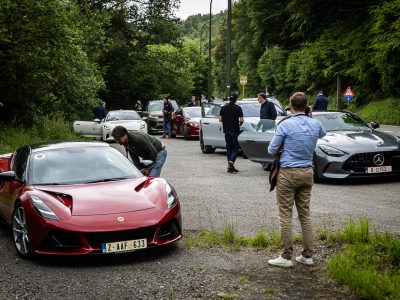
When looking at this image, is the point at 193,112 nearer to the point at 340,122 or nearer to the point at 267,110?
the point at 267,110

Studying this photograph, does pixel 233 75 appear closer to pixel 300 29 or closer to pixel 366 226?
pixel 300 29

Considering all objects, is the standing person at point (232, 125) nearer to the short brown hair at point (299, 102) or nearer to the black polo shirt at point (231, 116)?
the black polo shirt at point (231, 116)

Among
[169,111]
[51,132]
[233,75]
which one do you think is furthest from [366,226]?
[233,75]

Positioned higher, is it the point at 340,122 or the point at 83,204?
the point at 340,122

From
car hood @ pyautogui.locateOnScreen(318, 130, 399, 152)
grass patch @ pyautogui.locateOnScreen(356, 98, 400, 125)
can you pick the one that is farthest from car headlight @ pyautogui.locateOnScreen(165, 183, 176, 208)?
grass patch @ pyautogui.locateOnScreen(356, 98, 400, 125)

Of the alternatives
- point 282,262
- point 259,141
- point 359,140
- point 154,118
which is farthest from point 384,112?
point 282,262

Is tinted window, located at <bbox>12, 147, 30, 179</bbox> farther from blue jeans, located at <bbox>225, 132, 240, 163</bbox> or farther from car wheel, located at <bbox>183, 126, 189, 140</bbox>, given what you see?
car wheel, located at <bbox>183, 126, 189, 140</bbox>

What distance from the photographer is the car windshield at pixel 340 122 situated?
13.7 metres

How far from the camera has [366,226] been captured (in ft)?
24.3

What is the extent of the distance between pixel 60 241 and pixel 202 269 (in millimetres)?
1541

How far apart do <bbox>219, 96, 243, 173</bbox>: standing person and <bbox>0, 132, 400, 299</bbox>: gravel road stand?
4.73 m

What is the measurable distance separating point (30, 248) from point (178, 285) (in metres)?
1.92

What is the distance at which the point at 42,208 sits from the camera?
6.94 meters

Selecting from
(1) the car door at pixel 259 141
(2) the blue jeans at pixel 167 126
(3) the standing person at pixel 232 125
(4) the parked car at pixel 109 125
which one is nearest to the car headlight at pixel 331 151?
(1) the car door at pixel 259 141
